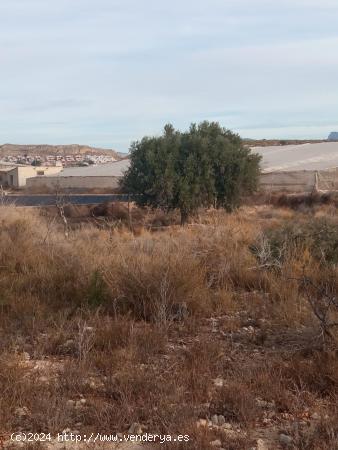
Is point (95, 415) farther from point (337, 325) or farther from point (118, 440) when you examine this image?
point (337, 325)

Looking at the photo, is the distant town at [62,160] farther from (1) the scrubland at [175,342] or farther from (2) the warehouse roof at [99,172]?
(1) the scrubland at [175,342]

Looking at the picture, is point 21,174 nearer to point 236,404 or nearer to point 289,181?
point 289,181

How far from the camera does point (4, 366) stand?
14.1 feet

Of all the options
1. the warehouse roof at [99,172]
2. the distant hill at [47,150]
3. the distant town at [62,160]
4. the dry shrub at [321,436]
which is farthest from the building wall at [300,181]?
the distant hill at [47,150]

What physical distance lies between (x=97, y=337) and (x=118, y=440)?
1.66m

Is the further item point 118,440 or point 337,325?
point 337,325

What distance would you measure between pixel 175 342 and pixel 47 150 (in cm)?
18817

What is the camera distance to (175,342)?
17.8 ft

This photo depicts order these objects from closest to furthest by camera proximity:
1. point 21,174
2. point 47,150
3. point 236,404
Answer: point 236,404 → point 21,174 → point 47,150

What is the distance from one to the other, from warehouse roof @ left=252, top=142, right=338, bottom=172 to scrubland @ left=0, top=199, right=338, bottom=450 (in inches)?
2057

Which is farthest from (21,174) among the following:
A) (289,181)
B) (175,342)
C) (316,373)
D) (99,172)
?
(316,373)

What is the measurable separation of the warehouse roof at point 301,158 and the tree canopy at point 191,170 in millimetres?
21643

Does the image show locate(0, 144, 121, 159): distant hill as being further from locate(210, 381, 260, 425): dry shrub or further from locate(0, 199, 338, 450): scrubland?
locate(210, 381, 260, 425): dry shrub

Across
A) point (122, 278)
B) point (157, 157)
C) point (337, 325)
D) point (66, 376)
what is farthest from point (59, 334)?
point (157, 157)
